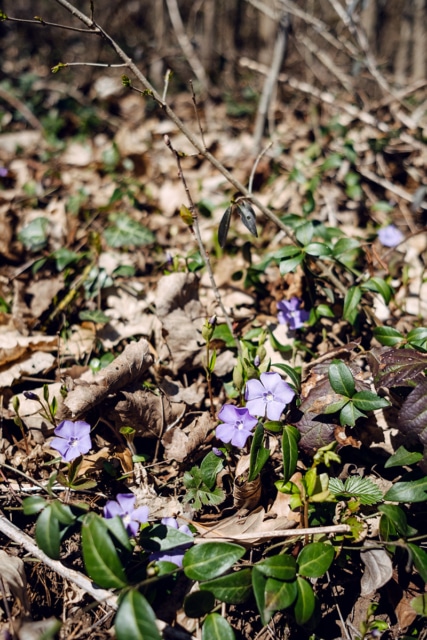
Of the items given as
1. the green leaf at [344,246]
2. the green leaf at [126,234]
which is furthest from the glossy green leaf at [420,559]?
the green leaf at [126,234]

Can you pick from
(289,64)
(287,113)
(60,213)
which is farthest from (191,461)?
(289,64)

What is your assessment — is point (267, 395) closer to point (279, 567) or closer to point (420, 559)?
point (279, 567)

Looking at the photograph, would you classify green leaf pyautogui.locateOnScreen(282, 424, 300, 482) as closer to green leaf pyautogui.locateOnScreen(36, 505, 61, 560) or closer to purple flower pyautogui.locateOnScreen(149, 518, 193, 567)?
purple flower pyautogui.locateOnScreen(149, 518, 193, 567)

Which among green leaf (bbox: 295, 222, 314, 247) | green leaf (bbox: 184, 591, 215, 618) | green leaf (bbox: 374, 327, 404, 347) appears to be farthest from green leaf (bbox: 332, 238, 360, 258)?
green leaf (bbox: 184, 591, 215, 618)

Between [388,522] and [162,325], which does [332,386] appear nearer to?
[388,522]

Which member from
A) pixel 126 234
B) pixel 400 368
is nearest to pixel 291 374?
pixel 400 368

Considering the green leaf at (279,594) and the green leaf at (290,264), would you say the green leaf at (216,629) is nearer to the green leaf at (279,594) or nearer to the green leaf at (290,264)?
the green leaf at (279,594)
